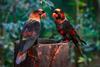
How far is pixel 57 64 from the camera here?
2.51 meters

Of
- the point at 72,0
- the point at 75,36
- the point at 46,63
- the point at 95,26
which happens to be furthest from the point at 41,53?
the point at 95,26

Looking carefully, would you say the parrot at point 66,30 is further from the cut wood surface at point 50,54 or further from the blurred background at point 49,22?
the blurred background at point 49,22

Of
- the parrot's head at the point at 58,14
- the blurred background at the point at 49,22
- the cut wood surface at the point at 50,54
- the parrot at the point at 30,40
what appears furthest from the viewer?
the blurred background at the point at 49,22

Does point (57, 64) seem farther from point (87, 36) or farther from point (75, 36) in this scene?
point (87, 36)

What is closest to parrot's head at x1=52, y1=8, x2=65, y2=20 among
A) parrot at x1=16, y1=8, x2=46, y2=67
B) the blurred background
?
parrot at x1=16, y1=8, x2=46, y2=67

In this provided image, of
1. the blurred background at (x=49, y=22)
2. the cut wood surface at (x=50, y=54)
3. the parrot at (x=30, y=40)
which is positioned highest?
the parrot at (x=30, y=40)

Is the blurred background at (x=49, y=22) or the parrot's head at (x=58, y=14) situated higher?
the parrot's head at (x=58, y=14)

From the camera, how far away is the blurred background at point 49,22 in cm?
414

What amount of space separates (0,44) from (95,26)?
1515 millimetres

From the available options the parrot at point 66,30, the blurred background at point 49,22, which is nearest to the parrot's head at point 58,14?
the parrot at point 66,30

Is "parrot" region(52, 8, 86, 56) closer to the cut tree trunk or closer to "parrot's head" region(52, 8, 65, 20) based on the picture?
"parrot's head" region(52, 8, 65, 20)

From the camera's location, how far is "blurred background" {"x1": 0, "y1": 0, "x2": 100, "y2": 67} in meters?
4.14

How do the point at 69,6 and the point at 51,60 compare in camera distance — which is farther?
the point at 69,6

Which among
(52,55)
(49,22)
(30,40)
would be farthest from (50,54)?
(49,22)
